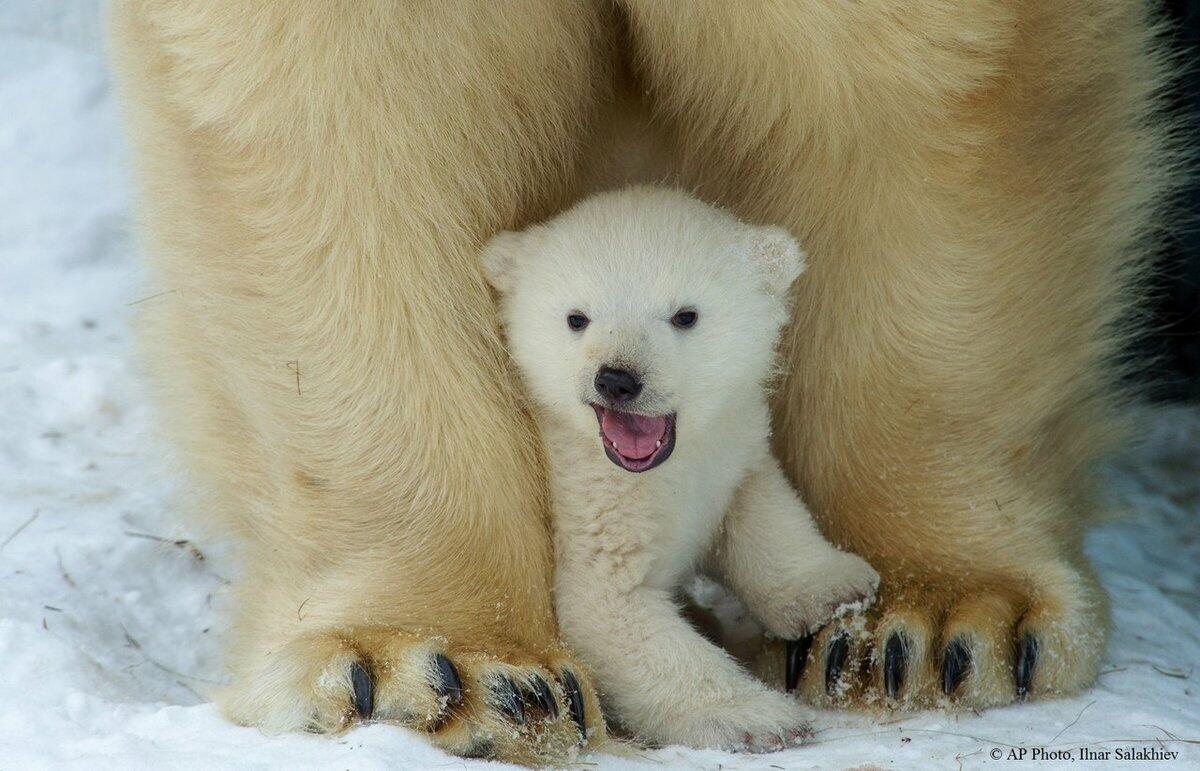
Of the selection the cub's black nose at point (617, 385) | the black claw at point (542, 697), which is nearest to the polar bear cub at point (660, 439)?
the cub's black nose at point (617, 385)

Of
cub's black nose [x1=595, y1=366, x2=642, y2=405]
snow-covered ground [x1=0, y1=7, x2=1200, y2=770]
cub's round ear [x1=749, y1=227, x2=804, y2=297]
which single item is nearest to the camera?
cub's black nose [x1=595, y1=366, x2=642, y2=405]

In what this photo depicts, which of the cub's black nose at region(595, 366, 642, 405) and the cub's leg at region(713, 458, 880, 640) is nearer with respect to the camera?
the cub's black nose at region(595, 366, 642, 405)

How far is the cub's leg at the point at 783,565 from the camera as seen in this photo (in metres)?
2.35

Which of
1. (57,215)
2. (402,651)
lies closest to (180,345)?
(402,651)

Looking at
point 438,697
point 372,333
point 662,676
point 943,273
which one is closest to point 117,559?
point 372,333

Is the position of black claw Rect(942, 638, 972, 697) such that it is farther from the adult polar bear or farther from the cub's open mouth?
the cub's open mouth

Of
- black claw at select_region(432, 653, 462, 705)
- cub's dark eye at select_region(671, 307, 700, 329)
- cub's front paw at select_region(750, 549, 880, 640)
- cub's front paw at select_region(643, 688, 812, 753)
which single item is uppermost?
cub's dark eye at select_region(671, 307, 700, 329)

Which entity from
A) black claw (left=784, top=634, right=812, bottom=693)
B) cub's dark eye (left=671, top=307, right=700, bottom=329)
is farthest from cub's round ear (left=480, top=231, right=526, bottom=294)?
black claw (left=784, top=634, right=812, bottom=693)

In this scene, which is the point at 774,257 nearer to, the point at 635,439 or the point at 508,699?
the point at 635,439

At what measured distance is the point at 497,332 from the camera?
2367 millimetres

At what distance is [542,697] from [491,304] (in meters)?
0.62

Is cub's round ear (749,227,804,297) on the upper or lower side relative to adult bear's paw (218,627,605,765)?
upper

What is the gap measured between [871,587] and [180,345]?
1.21 metres

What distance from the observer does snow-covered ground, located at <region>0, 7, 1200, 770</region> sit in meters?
2.08
